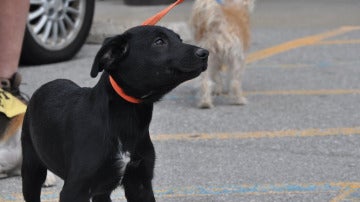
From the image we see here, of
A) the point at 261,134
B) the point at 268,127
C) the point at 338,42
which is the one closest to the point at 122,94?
the point at 261,134

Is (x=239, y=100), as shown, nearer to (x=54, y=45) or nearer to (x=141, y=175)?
(x=54, y=45)

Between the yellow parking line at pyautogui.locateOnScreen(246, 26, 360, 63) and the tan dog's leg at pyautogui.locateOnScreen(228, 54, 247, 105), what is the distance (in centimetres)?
→ 174

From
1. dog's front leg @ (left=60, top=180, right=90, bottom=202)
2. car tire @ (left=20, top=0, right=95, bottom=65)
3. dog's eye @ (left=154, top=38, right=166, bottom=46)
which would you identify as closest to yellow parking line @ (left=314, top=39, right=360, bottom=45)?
car tire @ (left=20, top=0, right=95, bottom=65)

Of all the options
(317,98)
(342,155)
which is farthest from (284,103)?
(342,155)

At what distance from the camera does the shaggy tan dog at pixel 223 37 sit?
7035 millimetres

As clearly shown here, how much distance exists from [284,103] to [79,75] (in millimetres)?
2048

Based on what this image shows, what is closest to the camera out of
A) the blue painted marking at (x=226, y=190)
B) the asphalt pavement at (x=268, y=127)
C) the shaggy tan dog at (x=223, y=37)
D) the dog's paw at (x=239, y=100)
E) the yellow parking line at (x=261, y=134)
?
the blue painted marking at (x=226, y=190)

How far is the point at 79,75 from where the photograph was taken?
814 centimetres

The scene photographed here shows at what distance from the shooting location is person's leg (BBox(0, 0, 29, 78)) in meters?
5.75

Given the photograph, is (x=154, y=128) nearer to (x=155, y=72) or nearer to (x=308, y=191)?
(x=308, y=191)

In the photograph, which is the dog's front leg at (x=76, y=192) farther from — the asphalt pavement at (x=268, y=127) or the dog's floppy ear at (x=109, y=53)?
the asphalt pavement at (x=268, y=127)

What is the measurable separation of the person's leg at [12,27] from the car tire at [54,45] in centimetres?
236

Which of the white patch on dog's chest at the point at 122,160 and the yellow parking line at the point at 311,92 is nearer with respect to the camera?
the white patch on dog's chest at the point at 122,160

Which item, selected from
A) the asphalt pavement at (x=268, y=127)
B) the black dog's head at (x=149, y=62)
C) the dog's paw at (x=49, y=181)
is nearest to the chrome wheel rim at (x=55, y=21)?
the asphalt pavement at (x=268, y=127)
